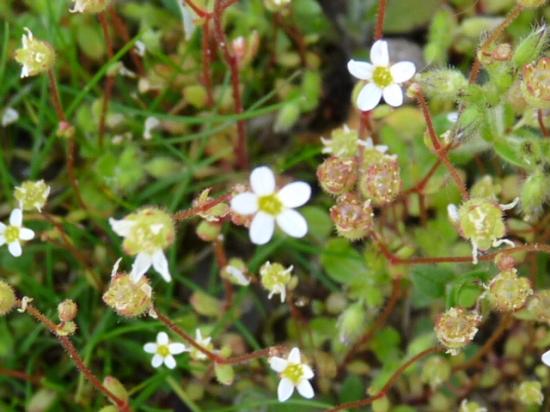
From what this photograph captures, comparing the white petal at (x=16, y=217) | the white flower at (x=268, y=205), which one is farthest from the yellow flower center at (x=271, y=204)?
the white petal at (x=16, y=217)

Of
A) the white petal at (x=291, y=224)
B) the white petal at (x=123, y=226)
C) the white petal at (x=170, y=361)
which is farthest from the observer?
the white petal at (x=170, y=361)

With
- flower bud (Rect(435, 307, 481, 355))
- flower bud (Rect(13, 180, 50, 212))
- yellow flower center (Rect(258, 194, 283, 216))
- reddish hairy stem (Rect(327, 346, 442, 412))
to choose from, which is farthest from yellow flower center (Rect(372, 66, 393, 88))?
flower bud (Rect(13, 180, 50, 212))

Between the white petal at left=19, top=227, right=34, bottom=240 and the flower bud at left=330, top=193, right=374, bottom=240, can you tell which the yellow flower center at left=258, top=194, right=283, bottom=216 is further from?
the white petal at left=19, top=227, right=34, bottom=240

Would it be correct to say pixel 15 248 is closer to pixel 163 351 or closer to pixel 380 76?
pixel 163 351

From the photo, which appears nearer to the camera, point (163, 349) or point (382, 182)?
point (382, 182)

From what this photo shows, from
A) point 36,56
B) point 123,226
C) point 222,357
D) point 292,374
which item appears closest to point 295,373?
point 292,374

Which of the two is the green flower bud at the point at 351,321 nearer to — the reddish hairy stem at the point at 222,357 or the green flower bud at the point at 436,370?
the green flower bud at the point at 436,370

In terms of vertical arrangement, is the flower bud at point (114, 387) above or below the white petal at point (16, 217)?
below
